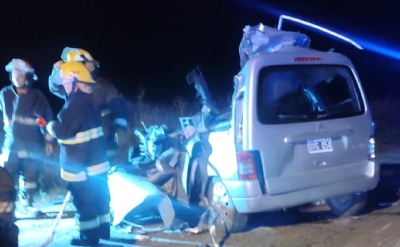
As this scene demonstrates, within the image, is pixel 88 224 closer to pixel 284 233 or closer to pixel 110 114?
pixel 110 114

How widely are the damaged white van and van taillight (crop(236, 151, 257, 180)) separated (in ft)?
0.03

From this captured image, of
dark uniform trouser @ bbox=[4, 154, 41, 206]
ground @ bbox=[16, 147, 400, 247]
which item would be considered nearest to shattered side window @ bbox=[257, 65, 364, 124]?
ground @ bbox=[16, 147, 400, 247]

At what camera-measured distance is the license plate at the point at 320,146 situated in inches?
245

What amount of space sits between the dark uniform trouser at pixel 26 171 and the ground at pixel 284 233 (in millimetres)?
692

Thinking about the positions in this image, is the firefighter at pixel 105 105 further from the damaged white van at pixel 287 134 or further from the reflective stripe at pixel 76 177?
the damaged white van at pixel 287 134

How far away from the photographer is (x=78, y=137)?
610 centimetres

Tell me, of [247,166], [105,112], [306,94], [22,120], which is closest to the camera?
[247,166]

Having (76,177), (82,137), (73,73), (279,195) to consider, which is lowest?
(279,195)

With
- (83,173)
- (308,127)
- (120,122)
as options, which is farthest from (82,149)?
(308,127)

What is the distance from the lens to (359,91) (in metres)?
6.60

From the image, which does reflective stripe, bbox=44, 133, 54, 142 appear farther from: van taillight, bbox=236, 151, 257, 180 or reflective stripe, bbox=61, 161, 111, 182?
van taillight, bbox=236, 151, 257, 180

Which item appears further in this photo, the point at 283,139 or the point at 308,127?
the point at 308,127

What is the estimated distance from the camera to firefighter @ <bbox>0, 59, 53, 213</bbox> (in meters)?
→ 7.60

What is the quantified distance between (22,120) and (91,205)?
→ 2075 millimetres
